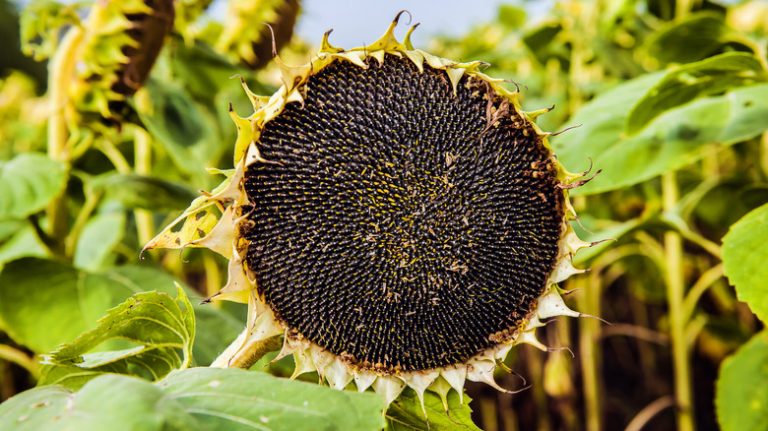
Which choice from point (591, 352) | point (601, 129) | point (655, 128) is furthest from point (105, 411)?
point (591, 352)

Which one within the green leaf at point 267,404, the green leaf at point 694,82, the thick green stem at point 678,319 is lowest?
the thick green stem at point 678,319

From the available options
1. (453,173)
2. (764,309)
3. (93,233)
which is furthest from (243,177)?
(93,233)

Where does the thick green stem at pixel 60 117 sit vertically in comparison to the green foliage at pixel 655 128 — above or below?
below

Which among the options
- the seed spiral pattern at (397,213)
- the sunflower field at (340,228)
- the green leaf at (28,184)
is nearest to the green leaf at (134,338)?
the sunflower field at (340,228)

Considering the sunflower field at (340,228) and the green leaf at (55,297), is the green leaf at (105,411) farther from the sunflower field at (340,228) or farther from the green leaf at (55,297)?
the green leaf at (55,297)

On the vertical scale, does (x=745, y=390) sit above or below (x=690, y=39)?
below

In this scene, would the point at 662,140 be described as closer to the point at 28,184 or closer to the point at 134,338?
the point at 134,338
